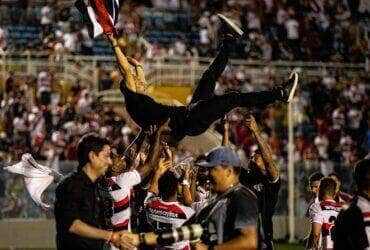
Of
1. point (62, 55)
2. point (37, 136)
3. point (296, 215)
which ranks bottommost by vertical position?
point (296, 215)

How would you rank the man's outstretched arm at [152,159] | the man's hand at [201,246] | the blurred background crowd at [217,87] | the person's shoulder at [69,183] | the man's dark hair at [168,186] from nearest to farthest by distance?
1. the man's hand at [201,246]
2. the person's shoulder at [69,183]
3. the man's outstretched arm at [152,159]
4. the man's dark hair at [168,186]
5. the blurred background crowd at [217,87]

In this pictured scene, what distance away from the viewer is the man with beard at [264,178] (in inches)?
381

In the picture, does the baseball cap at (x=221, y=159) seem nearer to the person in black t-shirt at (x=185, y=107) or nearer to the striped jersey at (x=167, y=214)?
the striped jersey at (x=167, y=214)

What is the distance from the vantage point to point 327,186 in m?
11.3

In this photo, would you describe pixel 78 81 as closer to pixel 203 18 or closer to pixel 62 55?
pixel 62 55

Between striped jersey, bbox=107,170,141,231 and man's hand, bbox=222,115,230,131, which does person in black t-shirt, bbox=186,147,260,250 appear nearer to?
striped jersey, bbox=107,170,141,231

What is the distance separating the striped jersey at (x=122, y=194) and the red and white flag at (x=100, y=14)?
2162 millimetres

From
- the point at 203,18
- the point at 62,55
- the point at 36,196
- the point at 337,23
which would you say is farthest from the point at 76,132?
the point at 36,196

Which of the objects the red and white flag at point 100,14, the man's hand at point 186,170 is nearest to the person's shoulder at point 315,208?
the man's hand at point 186,170

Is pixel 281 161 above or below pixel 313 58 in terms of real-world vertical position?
below

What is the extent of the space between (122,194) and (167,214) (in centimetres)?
83

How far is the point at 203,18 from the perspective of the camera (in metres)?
30.1

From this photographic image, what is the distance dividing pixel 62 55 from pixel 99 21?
15310mm

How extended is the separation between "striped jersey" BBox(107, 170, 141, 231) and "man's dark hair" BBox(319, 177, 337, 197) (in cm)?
261
